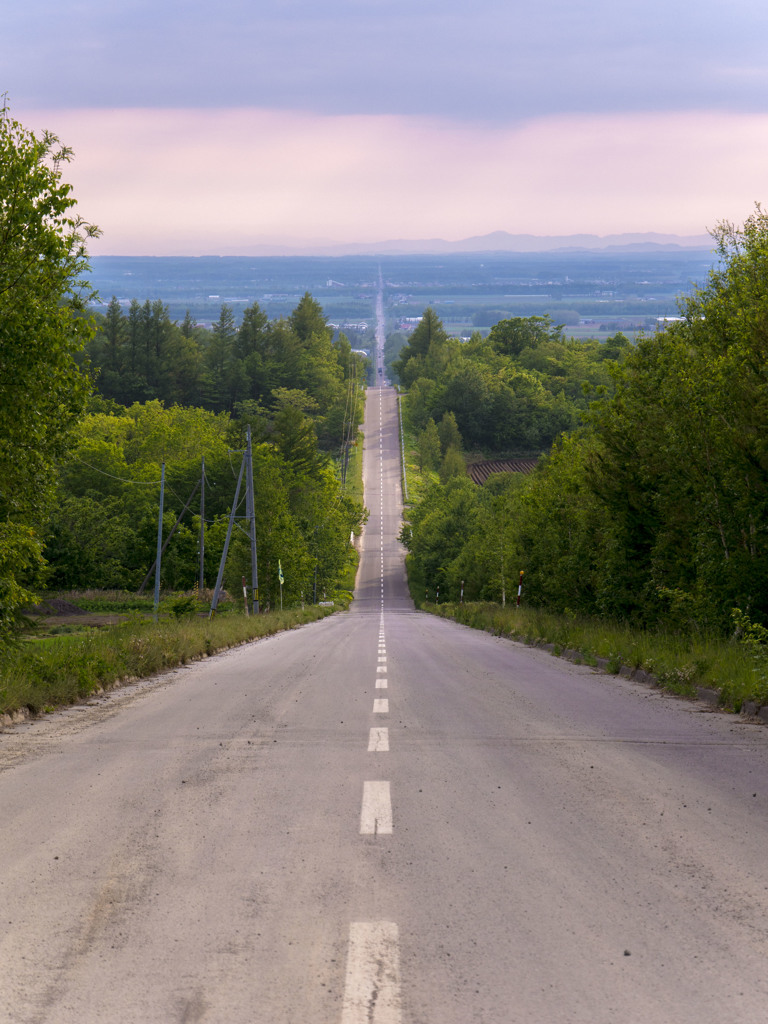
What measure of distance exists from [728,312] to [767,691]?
11935 mm

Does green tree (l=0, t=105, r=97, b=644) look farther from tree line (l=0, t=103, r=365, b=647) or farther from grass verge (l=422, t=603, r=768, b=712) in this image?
grass verge (l=422, t=603, r=768, b=712)

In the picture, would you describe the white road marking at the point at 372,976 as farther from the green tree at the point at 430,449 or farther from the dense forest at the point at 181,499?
the green tree at the point at 430,449

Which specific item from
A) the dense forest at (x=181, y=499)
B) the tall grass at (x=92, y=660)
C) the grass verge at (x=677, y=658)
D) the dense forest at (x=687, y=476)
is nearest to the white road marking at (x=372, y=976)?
the tall grass at (x=92, y=660)

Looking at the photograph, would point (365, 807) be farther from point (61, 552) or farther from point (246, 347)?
point (246, 347)

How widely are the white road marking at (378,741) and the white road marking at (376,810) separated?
1563mm

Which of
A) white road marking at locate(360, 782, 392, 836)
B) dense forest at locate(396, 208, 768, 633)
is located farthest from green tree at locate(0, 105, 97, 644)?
dense forest at locate(396, 208, 768, 633)

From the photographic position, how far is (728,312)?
21891 mm

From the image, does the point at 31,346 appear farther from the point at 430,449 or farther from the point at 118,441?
the point at 430,449

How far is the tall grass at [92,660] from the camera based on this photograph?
12539 millimetres

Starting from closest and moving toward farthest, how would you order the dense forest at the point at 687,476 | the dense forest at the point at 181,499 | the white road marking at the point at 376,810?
the white road marking at the point at 376,810
the dense forest at the point at 687,476
the dense forest at the point at 181,499

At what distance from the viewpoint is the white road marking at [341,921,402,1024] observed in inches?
153

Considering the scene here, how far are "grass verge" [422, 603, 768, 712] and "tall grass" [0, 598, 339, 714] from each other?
27.6ft

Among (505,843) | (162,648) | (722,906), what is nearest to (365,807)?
(505,843)

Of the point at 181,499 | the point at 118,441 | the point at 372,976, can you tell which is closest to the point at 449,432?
the point at 118,441
